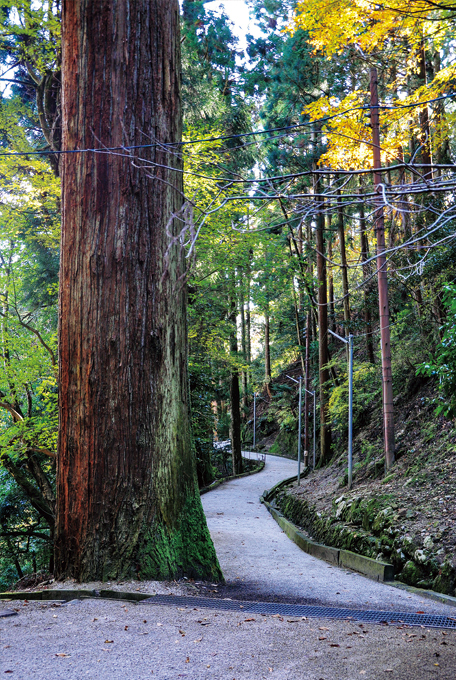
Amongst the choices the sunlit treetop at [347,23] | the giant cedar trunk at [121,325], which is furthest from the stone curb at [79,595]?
the sunlit treetop at [347,23]

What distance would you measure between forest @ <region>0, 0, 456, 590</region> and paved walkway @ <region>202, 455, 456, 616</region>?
1630 millimetres

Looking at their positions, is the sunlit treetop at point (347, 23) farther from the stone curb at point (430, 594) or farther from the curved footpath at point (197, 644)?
the curved footpath at point (197, 644)

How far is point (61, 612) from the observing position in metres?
3.29

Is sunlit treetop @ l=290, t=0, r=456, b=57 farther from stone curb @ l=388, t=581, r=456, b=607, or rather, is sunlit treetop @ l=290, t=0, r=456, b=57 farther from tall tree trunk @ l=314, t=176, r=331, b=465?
stone curb @ l=388, t=581, r=456, b=607

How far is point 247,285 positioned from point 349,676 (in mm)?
13207

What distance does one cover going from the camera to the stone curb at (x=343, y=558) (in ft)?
20.4

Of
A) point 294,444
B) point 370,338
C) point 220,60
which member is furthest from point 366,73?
point 294,444

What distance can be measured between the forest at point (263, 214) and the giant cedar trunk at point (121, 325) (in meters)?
0.28

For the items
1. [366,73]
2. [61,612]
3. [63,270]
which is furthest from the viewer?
[366,73]

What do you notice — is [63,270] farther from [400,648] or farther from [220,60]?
[220,60]

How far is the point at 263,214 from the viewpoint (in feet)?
42.4

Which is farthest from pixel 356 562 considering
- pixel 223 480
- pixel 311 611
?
pixel 223 480

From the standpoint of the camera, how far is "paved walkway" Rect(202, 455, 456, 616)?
4.54m

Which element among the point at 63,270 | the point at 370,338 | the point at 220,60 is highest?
the point at 220,60
